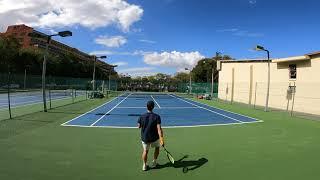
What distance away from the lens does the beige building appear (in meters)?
32.9

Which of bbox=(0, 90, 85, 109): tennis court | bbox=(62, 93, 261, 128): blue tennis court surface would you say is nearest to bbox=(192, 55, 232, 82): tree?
bbox=(0, 90, 85, 109): tennis court

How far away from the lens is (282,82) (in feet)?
128

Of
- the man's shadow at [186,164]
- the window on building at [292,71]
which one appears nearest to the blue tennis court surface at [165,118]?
the window on building at [292,71]

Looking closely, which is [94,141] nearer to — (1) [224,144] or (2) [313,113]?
(1) [224,144]

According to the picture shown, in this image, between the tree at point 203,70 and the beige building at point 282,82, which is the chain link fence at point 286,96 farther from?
the tree at point 203,70

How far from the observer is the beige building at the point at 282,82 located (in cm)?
3291

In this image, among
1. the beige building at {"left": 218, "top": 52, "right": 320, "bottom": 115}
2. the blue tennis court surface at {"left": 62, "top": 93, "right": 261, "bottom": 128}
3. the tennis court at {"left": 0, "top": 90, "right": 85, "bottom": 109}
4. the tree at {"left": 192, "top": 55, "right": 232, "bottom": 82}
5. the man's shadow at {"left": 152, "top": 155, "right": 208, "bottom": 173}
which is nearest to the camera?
the man's shadow at {"left": 152, "top": 155, "right": 208, "bottom": 173}

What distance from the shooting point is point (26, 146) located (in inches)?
563

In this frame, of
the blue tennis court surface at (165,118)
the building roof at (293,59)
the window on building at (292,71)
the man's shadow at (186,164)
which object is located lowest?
the blue tennis court surface at (165,118)

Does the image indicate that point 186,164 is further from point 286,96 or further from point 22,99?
point 22,99

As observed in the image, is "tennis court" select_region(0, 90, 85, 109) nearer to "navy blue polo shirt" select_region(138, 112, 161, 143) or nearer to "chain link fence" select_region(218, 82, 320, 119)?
"chain link fence" select_region(218, 82, 320, 119)

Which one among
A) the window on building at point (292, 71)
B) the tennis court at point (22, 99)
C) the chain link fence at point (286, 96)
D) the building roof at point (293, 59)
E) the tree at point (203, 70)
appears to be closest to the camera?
the chain link fence at point (286, 96)

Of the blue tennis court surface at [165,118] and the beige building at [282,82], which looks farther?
the beige building at [282,82]

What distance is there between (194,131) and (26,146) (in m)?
7.39
